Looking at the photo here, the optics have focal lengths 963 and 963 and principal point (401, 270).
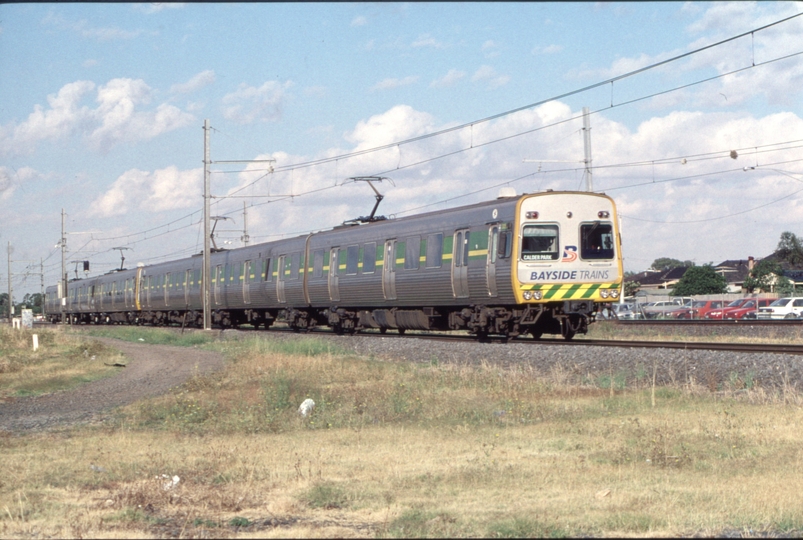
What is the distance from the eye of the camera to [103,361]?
83.3 ft

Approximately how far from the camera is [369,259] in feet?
93.8

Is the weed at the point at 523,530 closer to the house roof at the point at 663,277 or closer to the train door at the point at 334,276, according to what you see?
the train door at the point at 334,276

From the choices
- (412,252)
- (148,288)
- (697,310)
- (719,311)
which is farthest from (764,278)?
(412,252)

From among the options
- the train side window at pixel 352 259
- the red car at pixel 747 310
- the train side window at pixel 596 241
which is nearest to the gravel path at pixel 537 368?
the train side window at pixel 596 241

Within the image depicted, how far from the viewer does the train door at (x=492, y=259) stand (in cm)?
2244

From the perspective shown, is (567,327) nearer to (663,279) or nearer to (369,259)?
(369,259)

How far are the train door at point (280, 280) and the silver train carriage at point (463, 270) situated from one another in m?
0.04

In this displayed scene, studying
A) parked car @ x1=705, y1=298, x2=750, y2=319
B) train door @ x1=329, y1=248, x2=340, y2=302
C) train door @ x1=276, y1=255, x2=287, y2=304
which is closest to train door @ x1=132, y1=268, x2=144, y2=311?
train door @ x1=276, y1=255, x2=287, y2=304

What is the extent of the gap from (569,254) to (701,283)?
9391 cm

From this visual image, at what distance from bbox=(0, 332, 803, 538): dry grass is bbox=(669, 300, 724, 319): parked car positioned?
40591mm

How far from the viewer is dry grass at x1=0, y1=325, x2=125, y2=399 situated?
20062mm

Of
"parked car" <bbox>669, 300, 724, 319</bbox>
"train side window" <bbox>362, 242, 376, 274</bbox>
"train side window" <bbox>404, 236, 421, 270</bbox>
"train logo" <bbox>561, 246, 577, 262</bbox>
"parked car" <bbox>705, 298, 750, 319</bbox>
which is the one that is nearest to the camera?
"train logo" <bbox>561, 246, 577, 262</bbox>

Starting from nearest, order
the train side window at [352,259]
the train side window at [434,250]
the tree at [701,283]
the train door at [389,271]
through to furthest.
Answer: the train side window at [434,250]
the train door at [389,271]
the train side window at [352,259]
the tree at [701,283]

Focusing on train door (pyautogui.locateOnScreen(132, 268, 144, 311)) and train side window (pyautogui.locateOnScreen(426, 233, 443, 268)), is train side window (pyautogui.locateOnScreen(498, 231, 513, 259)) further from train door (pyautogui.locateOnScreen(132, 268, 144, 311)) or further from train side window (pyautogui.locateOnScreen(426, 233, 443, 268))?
train door (pyautogui.locateOnScreen(132, 268, 144, 311))
